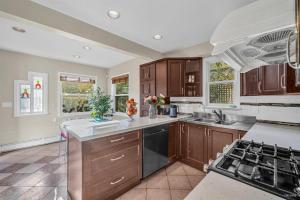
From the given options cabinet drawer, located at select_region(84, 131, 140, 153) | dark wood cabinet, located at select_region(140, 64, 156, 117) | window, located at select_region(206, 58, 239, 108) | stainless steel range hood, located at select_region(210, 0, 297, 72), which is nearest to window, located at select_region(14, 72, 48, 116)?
dark wood cabinet, located at select_region(140, 64, 156, 117)

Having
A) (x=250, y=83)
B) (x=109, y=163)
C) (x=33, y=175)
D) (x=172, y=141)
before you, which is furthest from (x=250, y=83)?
(x=33, y=175)

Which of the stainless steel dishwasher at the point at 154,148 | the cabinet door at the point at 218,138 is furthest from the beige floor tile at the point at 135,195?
the cabinet door at the point at 218,138

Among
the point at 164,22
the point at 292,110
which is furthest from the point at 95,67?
the point at 292,110

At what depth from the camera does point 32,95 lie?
374 cm

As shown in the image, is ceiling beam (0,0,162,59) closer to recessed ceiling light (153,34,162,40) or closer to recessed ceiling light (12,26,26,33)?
recessed ceiling light (153,34,162,40)

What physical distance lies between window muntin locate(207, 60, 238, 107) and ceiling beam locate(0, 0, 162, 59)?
1.78 m

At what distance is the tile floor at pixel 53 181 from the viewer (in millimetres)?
1863

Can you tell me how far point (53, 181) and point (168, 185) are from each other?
1794mm

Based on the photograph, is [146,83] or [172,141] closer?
[172,141]

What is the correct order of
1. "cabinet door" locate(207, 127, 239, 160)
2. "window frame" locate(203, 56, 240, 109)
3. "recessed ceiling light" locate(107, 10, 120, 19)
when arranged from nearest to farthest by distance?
"recessed ceiling light" locate(107, 10, 120, 19) < "cabinet door" locate(207, 127, 239, 160) < "window frame" locate(203, 56, 240, 109)

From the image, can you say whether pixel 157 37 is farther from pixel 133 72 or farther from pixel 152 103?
pixel 133 72

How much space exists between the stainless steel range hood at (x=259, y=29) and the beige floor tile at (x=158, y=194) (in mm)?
1873

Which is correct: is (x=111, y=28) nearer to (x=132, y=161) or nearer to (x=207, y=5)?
(x=207, y=5)

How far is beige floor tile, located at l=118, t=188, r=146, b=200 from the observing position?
181 centimetres
